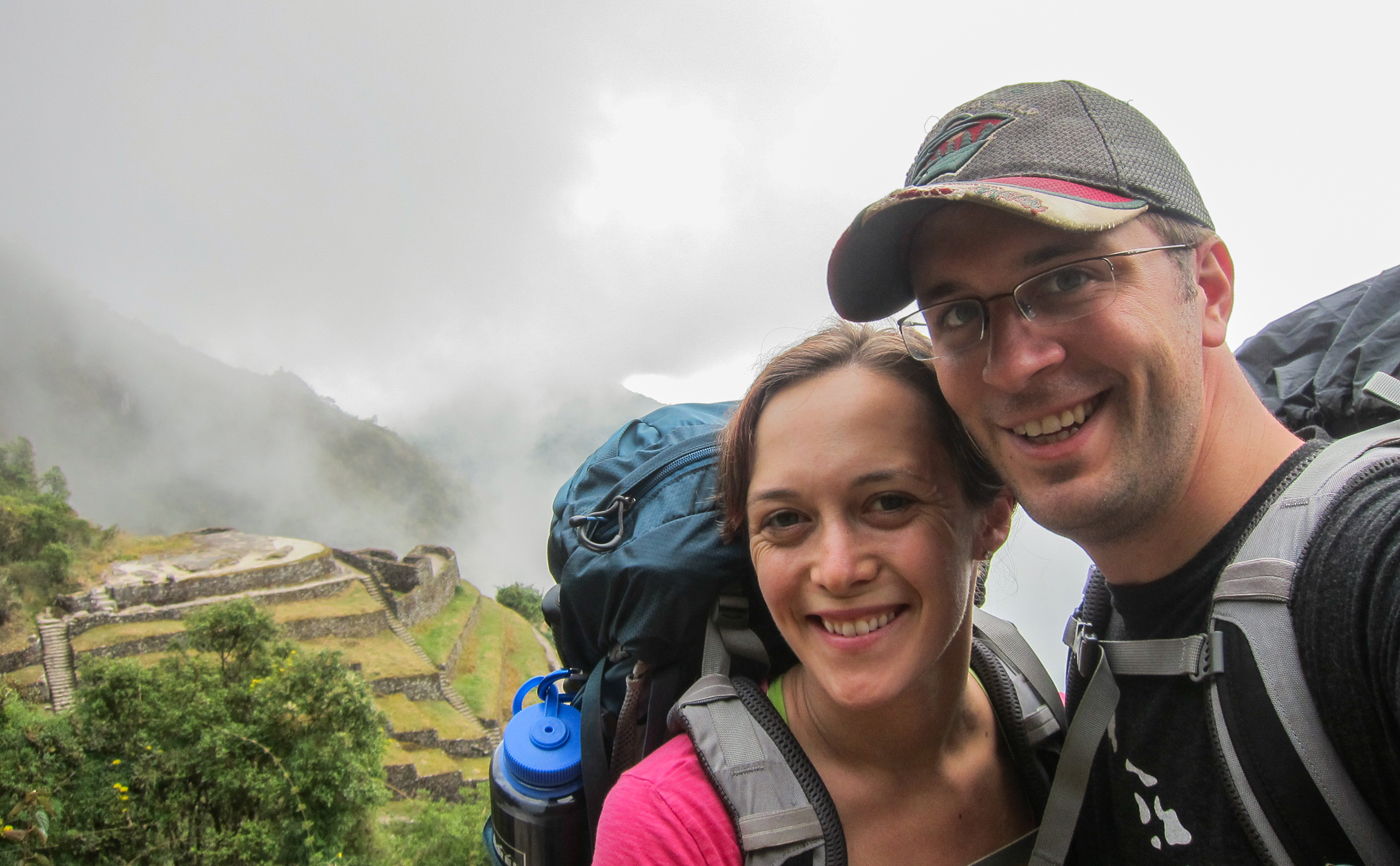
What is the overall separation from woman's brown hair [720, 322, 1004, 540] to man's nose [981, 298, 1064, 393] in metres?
0.37

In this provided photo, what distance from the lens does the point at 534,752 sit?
245 centimetres

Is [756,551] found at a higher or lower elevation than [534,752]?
higher

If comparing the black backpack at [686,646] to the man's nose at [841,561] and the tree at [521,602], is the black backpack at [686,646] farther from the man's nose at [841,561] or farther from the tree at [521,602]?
the tree at [521,602]

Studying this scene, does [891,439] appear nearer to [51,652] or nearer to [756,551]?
[756,551]

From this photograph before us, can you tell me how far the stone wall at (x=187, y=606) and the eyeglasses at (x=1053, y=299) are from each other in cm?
2677

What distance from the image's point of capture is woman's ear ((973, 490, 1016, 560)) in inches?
79.9

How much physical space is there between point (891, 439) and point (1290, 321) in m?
1.31

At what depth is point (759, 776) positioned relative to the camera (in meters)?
1.77

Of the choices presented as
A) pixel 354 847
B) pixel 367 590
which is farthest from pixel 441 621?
pixel 354 847

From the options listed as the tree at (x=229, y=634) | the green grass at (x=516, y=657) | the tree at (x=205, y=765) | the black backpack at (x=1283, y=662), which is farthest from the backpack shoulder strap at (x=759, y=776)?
the green grass at (x=516, y=657)

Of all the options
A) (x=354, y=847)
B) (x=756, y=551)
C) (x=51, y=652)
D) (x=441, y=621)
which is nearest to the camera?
(x=756, y=551)

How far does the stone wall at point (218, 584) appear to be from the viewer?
2847cm

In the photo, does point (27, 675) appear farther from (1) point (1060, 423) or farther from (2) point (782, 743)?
(1) point (1060, 423)

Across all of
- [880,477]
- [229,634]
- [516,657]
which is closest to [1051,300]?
[880,477]
